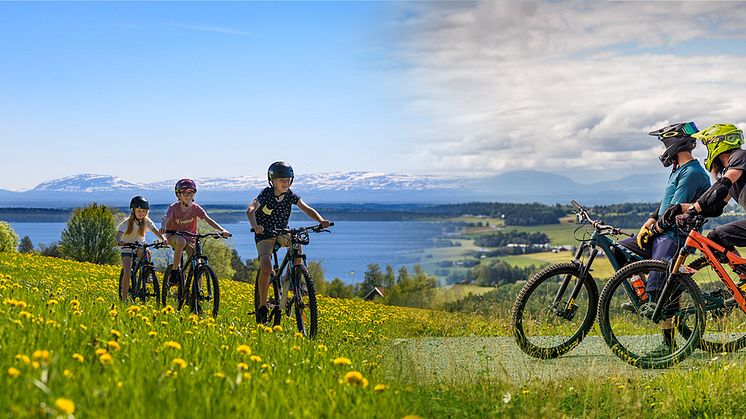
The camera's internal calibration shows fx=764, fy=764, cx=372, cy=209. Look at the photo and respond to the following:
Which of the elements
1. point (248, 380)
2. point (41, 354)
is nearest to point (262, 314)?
point (248, 380)

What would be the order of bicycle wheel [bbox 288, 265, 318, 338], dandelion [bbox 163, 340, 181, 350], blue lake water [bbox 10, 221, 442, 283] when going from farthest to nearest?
blue lake water [bbox 10, 221, 442, 283] < bicycle wheel [bbox 288, 265, 318, 338] < dandelion [bbox 163, 340, 181, 350]

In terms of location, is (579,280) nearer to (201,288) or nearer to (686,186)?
(686,186)

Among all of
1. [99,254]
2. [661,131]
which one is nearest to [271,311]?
[661,131]

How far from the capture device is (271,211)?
380 inches

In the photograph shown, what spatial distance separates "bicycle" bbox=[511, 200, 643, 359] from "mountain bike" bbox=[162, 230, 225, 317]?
191 inches

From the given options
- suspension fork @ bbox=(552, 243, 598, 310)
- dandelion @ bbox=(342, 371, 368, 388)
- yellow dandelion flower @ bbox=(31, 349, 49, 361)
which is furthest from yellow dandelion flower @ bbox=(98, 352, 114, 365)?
suspension fork @ bbox=(552, 243, 598, 310)

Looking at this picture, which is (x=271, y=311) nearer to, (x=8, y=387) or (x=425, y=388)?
(x=425, y=388)

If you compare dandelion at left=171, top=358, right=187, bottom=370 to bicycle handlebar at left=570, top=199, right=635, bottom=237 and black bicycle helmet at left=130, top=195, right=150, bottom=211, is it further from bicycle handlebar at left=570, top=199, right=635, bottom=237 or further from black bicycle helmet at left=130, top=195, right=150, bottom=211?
black bicycle helmet at left=130, top=195, right=150, bottom=211

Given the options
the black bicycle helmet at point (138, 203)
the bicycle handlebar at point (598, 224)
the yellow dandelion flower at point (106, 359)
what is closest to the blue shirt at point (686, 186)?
the bicycle handlebar at point (598, 224)

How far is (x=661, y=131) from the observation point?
28.4 feet

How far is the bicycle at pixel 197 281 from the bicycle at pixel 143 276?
1368 millimetres

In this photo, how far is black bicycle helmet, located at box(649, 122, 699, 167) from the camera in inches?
334

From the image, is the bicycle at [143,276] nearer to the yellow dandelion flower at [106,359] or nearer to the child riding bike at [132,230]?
the child riding bike at [132,230]

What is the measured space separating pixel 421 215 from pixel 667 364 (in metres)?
69.5
